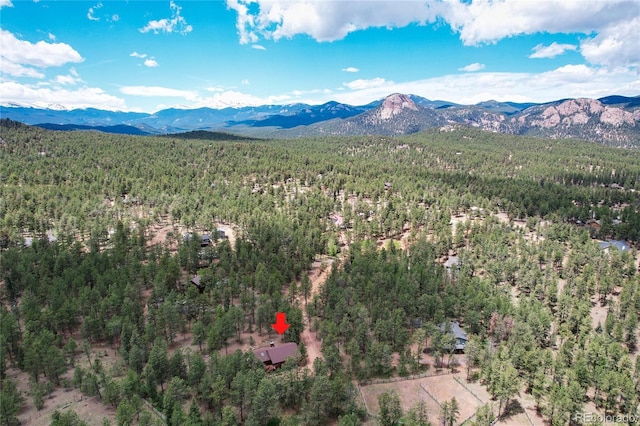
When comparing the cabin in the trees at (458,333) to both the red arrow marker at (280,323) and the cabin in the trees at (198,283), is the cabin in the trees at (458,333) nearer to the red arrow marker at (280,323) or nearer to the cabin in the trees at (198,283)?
the red arrow marker at (280,323)

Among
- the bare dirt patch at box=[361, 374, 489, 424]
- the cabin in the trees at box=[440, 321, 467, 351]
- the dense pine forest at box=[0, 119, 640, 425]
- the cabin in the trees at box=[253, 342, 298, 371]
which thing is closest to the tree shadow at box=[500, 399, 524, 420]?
the dense pine forest at box=[0, 119, 640, 425]

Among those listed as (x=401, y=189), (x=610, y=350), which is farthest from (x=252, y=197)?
(x=610, y=350)

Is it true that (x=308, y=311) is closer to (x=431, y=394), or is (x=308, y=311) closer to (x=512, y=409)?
(x=431, y=394)

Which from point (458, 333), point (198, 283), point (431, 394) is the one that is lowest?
point (431, 394)

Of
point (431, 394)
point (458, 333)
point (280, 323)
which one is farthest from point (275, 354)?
point (458, 333)

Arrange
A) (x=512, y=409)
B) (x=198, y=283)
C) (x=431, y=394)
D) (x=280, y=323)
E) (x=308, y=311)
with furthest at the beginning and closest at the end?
(x=198, y=283) < (x=308, y=311) < (x=280, y=323) < (x=431, y=394) < (x=512, y=409)

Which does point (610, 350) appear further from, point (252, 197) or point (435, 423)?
point (252, 197)

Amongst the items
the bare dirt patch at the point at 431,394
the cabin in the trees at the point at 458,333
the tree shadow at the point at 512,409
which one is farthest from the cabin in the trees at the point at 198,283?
the tree shadow at the point at 512,409
